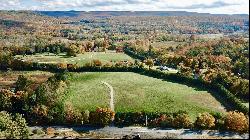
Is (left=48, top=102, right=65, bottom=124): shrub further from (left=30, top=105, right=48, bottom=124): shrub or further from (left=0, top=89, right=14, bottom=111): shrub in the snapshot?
(left=0, top=89, right=14, bottom=111): shrub

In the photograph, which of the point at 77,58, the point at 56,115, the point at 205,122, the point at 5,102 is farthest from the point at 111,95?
the point at 77,58

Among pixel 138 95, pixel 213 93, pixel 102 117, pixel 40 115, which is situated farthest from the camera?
pixel 138 95

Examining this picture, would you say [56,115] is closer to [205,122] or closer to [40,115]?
[40,115]

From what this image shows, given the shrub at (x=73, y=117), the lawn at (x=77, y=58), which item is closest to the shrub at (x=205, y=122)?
the shrub at (x=73, y=117)

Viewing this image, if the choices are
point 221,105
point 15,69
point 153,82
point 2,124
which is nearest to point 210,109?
point 221,105

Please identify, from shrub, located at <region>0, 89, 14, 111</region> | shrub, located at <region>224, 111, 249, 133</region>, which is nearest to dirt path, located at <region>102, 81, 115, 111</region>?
shrub, located at <region>0, 89, 14, 111</region>
